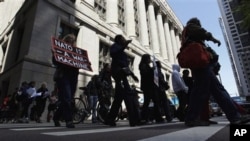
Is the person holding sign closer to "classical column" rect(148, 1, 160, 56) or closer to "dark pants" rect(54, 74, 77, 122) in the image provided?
"dark pants" rect(54, 74, 77, 122)

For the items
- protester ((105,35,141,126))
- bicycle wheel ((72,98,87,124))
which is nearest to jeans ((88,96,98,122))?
bicycle wheel ((72,98,87,124))

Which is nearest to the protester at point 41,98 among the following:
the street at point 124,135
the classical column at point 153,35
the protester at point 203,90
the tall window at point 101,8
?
the street at point 124,135

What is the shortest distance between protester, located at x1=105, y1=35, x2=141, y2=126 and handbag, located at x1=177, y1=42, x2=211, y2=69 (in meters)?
1.35

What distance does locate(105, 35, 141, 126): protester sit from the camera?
430cm

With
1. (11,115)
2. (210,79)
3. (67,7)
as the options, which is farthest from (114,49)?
(67,7)

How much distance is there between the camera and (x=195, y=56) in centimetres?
322

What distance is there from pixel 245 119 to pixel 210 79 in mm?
778

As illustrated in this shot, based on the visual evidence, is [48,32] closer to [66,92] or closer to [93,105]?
[93,105]

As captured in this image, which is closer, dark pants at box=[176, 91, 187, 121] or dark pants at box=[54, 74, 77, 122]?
dark pants at box=[54, 74, 77, 122]

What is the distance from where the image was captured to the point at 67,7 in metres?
14.9

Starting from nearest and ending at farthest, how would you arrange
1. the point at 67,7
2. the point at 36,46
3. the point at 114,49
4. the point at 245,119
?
the point at 245,119 < the point at 114,49 < the point at 36,46 < the point at 67,7

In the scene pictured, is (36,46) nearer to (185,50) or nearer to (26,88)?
(26,88)

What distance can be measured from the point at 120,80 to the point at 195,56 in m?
1.79

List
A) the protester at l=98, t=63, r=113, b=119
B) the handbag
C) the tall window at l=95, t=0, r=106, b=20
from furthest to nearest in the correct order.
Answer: the tall window at l=95, t=0, r=106, b=20, the protester at l=98, t=63, r=113, b=119, the handbag
